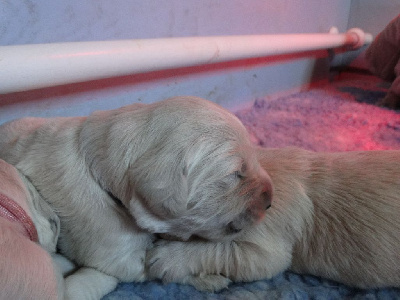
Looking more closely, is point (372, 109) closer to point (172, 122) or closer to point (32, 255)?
point (172, 122)

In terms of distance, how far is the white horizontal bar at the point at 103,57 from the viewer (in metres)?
1.41

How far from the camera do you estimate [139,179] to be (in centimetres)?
117

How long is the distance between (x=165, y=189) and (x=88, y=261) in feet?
1.48

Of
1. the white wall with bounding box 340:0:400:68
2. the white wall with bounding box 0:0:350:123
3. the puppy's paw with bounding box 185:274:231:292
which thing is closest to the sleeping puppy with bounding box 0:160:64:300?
the puppy's paw with bounding box 185:274:231:292

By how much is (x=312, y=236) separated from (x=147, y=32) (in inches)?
57.4

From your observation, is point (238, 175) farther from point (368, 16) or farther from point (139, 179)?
point (368, 16)

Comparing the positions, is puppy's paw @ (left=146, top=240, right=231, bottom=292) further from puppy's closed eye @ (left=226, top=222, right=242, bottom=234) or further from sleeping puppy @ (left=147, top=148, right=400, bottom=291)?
puppy's closed eye @ (left=226, top=222, right=242, bottom=234)

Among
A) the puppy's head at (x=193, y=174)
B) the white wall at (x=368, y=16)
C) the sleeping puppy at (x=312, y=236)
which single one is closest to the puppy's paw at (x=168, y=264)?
the sleeping puppy at (x=312, y=236)

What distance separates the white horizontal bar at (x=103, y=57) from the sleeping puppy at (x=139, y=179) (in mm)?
206

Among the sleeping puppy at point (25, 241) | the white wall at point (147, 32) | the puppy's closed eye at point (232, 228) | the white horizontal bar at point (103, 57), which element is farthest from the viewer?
the white wall at point (147, 32)

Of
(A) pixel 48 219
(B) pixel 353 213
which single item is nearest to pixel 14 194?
(A) pixel 48 219

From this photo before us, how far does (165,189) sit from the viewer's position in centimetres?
114

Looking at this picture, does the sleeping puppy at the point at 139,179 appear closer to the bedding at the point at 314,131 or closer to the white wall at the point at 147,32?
the bedding at the point at 314,131

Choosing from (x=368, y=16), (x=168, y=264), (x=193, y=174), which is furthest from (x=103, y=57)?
(x=368, y=16)
